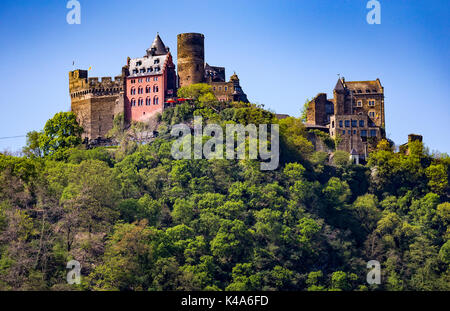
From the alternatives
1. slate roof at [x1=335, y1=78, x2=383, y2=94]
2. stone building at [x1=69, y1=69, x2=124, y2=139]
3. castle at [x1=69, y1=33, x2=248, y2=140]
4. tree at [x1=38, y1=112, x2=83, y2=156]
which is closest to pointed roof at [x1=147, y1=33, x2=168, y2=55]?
castle at [x1=69, y1=33, x2=248, y2=140]

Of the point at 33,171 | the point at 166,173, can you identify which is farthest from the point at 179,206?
the point at 33,171

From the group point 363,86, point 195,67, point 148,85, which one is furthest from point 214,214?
point 363,86

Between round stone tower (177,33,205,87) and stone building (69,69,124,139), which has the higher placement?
round stone tower (177,33,205,87)

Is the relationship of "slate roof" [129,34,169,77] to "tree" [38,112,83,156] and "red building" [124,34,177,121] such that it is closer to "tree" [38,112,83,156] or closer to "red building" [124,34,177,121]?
"red building" [124,34,177,121]

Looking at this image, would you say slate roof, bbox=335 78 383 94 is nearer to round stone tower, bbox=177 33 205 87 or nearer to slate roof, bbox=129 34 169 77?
round stone tower, bbox=177 33 205 87

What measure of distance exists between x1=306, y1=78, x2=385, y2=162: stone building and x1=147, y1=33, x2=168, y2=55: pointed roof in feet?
58.5

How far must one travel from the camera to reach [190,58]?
123562mm

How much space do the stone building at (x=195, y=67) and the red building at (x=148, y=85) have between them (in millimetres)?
1376

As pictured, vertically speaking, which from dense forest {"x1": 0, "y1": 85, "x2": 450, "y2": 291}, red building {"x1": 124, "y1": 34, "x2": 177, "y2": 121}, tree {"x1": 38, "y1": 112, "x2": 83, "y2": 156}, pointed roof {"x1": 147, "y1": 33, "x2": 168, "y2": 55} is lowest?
dense forest {"x1": 0, "y1": 85, "x2": 450, "y2": 291}

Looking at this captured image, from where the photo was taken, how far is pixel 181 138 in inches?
4619

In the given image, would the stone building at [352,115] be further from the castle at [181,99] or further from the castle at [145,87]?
the castle at [145,87]

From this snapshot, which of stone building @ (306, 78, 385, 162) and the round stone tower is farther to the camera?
the round stone tower

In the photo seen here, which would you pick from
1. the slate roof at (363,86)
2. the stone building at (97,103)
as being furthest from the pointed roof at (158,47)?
the slate roof at (363,86)

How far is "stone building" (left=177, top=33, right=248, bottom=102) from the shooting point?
123562mm
